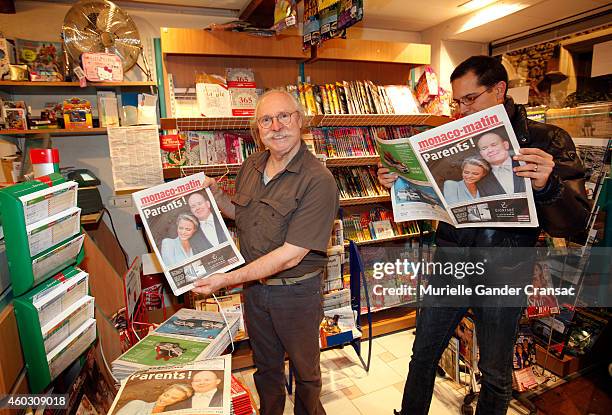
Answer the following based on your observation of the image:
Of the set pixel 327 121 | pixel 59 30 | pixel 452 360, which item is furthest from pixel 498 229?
pixel 59 30

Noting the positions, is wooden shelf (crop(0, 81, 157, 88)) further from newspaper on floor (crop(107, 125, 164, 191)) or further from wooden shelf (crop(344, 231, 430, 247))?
wooden shelf (crop(344, 231, 430, 247))

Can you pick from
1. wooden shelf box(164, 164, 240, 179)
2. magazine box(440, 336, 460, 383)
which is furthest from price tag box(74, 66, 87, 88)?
magazine box(440, 336, 460, 383)

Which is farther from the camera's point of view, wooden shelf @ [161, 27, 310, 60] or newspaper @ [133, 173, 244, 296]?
wooden shelf @ [161, 27, 310, 60]

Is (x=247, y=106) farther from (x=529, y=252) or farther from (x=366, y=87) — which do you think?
(x=529, y=252)

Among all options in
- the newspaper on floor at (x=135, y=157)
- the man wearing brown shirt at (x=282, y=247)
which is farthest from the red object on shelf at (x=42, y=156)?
the newspaper on floor at (x=135, y=157)

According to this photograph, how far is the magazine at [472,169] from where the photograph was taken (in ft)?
3.96

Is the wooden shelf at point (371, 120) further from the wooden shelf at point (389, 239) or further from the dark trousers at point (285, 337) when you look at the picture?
the dark trousers at point (285, 337)

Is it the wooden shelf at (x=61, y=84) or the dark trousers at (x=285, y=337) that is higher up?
the wooden shelf at (x=61, y=84)

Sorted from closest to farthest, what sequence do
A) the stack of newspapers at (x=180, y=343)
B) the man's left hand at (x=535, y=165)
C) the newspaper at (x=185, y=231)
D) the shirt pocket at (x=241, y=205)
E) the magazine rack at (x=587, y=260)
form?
the man's left hand at (x=535, y=165), the stack of newspapers at (x=180, y=343), the newspaper at (x=185, y=231), the shirt pocket at (x=241, y=205), the magazine rack at (x=587, y=260)

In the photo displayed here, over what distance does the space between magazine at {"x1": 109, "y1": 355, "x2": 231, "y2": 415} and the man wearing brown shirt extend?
0.50 metres

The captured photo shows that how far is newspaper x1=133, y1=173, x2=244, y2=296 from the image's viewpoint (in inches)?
56.5

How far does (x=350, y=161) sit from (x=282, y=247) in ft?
5.52

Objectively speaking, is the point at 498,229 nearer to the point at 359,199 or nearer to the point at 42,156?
the point at 359,199

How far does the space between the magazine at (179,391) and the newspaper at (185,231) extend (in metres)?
0.50
